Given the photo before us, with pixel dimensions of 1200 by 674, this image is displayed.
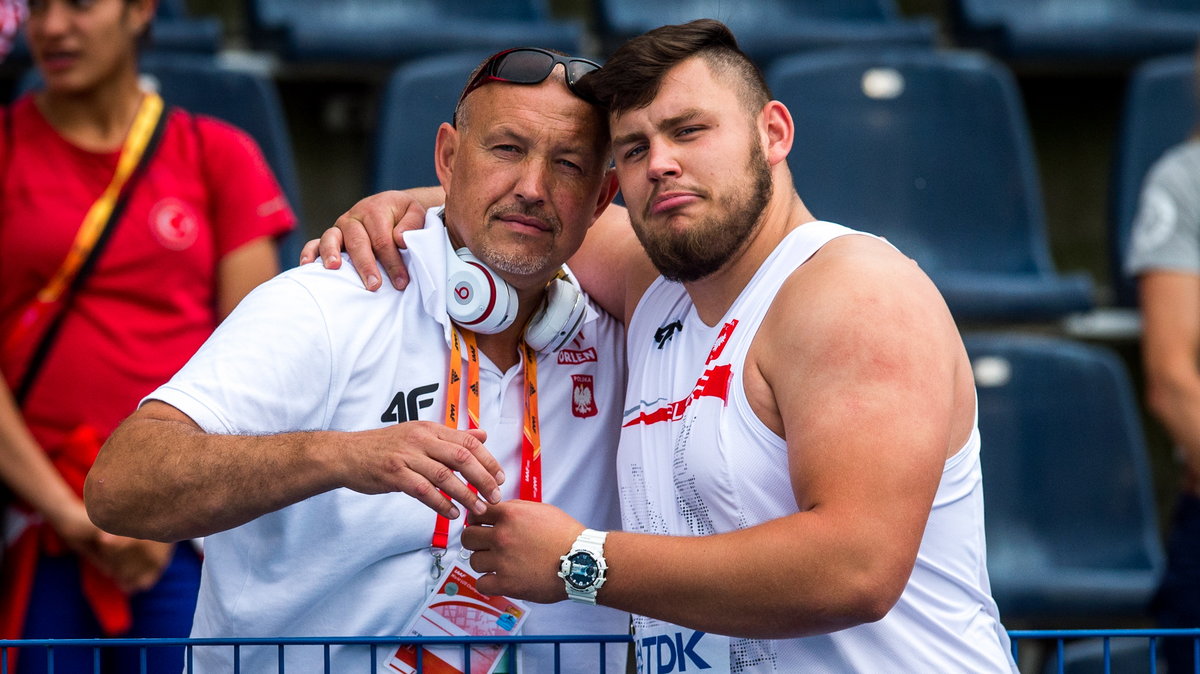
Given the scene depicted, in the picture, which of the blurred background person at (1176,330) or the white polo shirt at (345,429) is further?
the blurred background person at (1176,330)

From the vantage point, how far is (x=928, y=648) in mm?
1685

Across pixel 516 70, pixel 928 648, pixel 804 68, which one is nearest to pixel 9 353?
pixel 516 70

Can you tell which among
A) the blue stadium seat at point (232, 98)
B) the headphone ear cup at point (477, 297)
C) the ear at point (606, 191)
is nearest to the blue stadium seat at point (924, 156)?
the blue stadium seat at point (232, 98)

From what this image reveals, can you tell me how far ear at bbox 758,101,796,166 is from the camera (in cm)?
191

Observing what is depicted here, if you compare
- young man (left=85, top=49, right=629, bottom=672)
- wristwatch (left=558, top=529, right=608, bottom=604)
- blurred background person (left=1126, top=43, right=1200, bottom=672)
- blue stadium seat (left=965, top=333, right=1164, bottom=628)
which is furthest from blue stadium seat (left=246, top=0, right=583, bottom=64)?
wristwatch (left=558, top=529, right=608, bottom=604)

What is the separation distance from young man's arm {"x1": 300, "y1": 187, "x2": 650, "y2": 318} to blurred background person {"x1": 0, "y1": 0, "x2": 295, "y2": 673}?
658mm

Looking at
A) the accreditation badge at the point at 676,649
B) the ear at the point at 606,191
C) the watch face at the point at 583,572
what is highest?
the ear at the point at 606,191

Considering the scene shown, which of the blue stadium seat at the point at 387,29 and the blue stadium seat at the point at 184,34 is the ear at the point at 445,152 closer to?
the blue stadium seat at the point at 387,29

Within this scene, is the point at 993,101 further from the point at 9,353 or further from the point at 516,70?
the point at 9,353

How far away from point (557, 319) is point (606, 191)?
216 millimetres

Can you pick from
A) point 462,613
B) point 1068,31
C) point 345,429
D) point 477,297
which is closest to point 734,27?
point 1068,31

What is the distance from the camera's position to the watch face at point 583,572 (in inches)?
62.2

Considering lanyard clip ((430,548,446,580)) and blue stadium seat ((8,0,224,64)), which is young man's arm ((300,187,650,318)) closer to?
lanyard clip ((430,548,446,580))

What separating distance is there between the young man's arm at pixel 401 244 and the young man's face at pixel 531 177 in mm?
116
